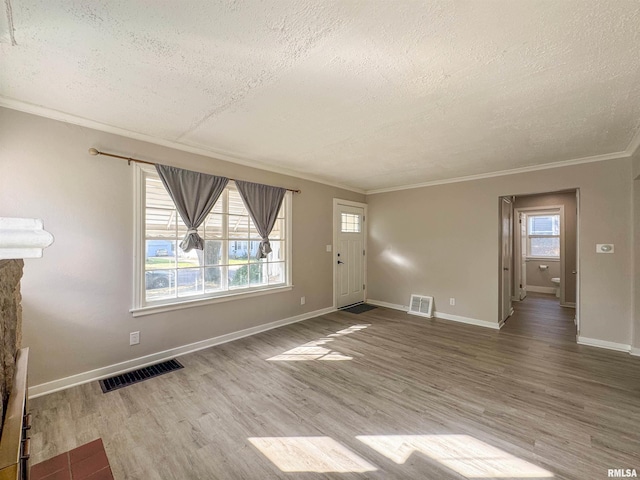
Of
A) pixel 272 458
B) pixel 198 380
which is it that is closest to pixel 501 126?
pixel 272 458

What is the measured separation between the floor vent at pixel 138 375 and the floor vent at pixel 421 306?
12.5 feet

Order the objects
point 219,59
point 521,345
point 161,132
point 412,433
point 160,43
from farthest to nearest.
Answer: point 521,345, point 161,132, point 412,433, point 219,59, point 160,43

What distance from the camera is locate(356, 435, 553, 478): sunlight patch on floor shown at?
1.55m

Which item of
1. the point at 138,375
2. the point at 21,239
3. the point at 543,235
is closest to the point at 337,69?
the point at 21,239

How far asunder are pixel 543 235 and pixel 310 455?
8245 mm

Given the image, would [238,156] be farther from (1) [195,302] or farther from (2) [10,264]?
(2) [10,264]

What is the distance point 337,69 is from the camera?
67.3 inches

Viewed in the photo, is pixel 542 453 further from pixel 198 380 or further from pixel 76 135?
pixel 76 135

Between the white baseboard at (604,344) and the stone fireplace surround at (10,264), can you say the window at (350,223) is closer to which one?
the white baseboard at (604,344)

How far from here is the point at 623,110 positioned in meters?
2.18

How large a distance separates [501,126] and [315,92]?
1.84 meters

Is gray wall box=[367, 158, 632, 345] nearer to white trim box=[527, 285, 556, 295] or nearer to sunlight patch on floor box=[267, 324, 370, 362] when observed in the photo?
sunlight patch on floor box=[267, 324, 370, 362]

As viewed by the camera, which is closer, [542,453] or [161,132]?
[542,453]

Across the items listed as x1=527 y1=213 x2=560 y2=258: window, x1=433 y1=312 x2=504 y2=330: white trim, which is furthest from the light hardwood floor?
x1=527 y1=213 x2=560 y2=258: window
